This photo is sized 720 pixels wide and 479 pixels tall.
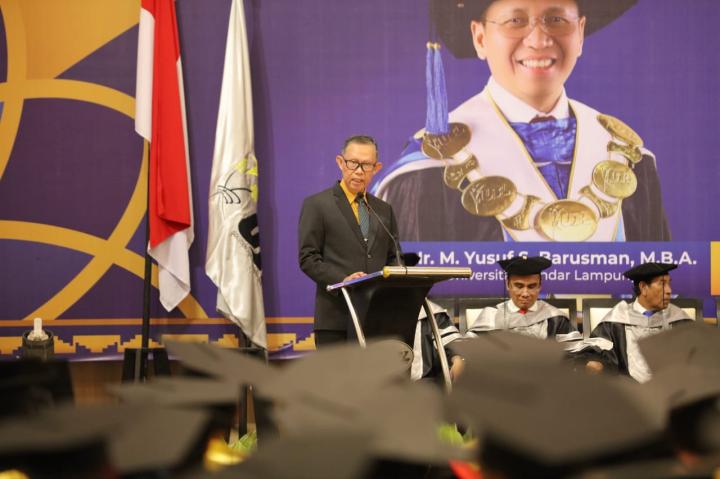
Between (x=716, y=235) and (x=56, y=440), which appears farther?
(x=716, y=235)

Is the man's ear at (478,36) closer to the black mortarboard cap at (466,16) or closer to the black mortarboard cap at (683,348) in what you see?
the black mortarboard cap at (466,16)

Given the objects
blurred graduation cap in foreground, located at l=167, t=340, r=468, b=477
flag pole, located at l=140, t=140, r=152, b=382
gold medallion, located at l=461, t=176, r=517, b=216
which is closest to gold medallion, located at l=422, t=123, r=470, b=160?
gold medallion, located at l=461, t=176, r=517, b=216

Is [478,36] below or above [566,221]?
above

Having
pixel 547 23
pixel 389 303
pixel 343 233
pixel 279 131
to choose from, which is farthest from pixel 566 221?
pixel 389 303

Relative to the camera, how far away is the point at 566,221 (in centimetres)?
628

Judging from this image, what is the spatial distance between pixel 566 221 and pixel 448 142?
108 centimetres

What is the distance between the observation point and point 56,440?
0.85 metres

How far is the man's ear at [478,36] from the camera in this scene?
6281 mm

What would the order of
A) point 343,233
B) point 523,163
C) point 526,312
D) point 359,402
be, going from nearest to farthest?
point 359,402, point 343,233, point 526,312, point 523,163

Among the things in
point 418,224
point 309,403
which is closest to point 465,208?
point 418,224

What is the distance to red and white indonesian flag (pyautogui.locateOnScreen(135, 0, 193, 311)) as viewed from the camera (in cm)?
589

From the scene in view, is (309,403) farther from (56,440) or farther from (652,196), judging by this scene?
(652,196)

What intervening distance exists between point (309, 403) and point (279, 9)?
18.6 ft

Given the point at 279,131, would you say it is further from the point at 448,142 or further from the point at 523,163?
the point at 523,163
